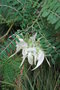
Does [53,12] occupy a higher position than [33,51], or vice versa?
[53,12]

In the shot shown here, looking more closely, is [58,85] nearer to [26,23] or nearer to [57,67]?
[57,67]

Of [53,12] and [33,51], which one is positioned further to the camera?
[53,12]

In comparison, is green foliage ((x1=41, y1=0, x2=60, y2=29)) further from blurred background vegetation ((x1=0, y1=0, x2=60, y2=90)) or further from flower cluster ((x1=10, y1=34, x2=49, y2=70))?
flower cluster ((x1=10, y1=34, x2=49, y2=70))

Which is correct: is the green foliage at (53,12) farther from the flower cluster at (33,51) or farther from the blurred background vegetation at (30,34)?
the flower cluster at (33,51)

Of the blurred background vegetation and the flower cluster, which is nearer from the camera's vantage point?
the flower cluster

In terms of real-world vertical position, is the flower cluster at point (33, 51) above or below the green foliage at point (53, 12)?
below

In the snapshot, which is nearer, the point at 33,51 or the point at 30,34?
the point at 33,51

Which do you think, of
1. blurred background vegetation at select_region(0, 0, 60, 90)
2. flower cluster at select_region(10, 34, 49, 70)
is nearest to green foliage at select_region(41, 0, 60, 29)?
blurred background vegetation at select_region(0, 0, 60, 90)

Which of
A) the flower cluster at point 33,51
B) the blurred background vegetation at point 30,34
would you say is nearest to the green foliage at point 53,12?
the blurred background vegetation at point 30,34
